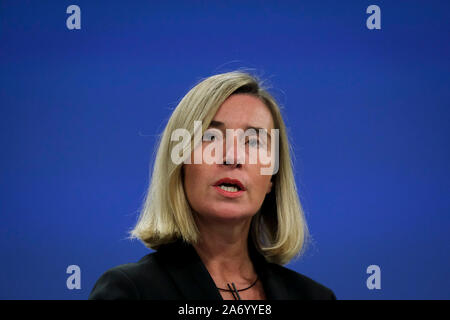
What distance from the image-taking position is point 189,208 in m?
1.48

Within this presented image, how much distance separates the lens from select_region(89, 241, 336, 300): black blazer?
130 centimetres

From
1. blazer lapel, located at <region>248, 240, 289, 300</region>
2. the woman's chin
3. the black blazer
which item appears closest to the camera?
the black blazer

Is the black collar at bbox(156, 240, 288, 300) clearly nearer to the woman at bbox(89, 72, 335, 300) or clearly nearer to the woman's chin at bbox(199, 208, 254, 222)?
the woman at bbox(89, 72, 335, 300)

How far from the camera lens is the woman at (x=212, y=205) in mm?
1378

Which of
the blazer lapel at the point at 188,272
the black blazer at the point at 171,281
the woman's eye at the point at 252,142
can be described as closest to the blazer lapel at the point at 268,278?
the black blazer at the point at 171,281

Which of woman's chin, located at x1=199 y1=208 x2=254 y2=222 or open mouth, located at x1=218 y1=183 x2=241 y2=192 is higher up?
open mouth, located at x1=218 y1=183 x2=241 y2=192

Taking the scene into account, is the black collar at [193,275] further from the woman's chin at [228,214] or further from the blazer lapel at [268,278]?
the woman's chin at [228,214]

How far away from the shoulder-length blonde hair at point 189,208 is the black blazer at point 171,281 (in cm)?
6

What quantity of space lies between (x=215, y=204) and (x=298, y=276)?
45cm

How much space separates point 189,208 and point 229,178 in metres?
0.17

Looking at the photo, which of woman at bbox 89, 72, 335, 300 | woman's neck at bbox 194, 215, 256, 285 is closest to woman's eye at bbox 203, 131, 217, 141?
woman at bbox 89, 72, 335, 300

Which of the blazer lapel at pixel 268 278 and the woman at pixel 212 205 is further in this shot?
the blazer lapel at pixel 268 278
